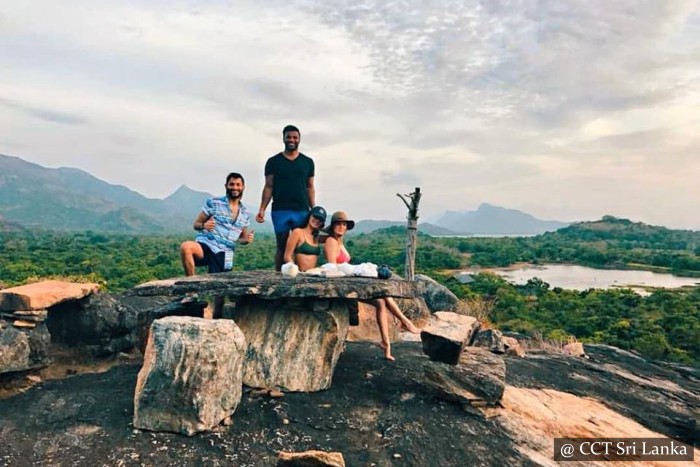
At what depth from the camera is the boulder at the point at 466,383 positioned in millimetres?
6801

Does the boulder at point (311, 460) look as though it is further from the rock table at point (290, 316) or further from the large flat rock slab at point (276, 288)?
the large flat rock slab at point (276, 288)

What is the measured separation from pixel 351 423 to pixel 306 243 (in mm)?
3096

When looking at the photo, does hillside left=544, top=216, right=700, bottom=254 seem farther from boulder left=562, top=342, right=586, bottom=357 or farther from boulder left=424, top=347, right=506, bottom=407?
boulder left=424, top=347, right=506, bottom=407

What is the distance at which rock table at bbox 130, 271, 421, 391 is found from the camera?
6.88 m

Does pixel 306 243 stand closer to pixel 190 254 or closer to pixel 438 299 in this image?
pixel 190 254

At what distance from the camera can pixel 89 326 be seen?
8.13 metres

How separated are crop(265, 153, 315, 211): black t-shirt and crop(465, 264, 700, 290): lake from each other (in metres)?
35.8

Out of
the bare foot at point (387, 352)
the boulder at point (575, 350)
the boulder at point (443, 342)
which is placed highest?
the boulder at point (443, 342)

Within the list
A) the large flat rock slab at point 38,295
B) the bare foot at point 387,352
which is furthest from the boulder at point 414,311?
the large flat rock slab at point 38,295

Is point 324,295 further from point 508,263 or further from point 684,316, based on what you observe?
point 508,263

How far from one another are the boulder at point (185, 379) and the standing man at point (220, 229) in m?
2.44

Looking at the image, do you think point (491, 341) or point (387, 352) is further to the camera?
point (491, 341)

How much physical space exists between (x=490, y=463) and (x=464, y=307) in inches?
523

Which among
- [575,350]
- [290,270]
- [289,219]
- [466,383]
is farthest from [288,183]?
[575,350]
